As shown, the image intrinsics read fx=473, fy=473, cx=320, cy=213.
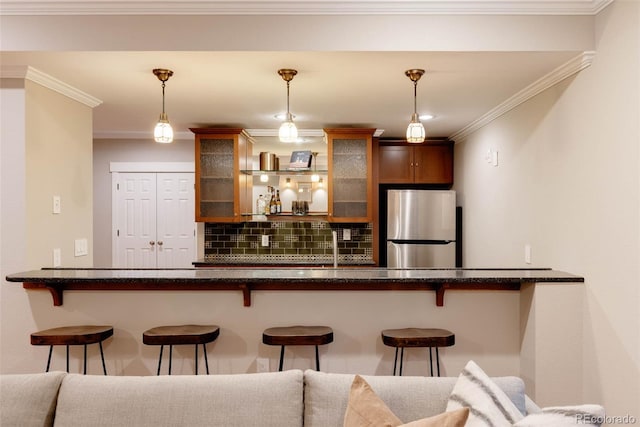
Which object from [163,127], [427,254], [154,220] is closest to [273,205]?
[154,220]

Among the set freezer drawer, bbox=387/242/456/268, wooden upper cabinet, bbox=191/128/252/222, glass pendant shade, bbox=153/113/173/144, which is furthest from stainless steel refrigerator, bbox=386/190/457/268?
glass pendant shade, bbox=153/113/173/144

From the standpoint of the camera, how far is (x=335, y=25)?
271cm

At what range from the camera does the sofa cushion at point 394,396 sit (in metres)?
1.62

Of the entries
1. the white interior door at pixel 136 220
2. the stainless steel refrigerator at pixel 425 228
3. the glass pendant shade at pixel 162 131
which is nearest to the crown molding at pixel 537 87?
the stainless steel refrigerator at pixel 425 228

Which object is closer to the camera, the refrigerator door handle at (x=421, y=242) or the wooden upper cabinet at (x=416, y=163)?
the refrigerator door handle at (x=421, y=242)

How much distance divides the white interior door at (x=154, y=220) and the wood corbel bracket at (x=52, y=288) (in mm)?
2801

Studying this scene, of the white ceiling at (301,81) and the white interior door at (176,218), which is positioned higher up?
the white ceiling at (301,81)

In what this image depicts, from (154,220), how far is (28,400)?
4.33m

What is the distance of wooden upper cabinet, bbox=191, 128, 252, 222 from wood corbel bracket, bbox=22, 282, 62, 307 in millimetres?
2243

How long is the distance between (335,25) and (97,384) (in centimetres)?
216

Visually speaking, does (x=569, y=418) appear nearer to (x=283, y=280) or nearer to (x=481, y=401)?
(x=481, y=401)

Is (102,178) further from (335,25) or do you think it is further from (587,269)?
(587,269)

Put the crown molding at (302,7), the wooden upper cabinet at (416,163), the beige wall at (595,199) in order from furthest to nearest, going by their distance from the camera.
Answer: the wooden upper cabinet at (416,163)
the crown molding at (302,7)
the beige wall at (595,199)

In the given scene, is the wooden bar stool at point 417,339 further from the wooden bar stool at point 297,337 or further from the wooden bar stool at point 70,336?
the wooden bar stool at point 70,336
